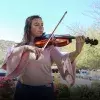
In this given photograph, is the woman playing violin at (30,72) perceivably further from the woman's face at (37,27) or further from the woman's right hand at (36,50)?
the woman's face at (37,27)

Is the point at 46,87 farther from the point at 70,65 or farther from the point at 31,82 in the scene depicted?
the point at 70,65

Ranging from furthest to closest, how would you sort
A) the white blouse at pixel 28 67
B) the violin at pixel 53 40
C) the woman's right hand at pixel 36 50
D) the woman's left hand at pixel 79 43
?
1. the violin at pixel 53 40
2. the woman's left hand at pixel 79 43
3. the white blouse at pixel 28 67
4. the woman's right hand at pixel 36 50

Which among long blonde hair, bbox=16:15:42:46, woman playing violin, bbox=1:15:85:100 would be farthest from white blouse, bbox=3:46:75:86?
long blonde hair, bbox=16:15:42:46

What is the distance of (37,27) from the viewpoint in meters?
2.36

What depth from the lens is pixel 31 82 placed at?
7.25 ft

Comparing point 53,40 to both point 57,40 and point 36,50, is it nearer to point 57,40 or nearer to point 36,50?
point 57,40

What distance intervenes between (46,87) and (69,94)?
5774 millimetres

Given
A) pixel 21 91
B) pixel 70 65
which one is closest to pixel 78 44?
pixel 70 65

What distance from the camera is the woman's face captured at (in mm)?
2344

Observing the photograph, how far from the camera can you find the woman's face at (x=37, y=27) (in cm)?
234

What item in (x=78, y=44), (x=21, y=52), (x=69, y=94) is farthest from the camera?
(x=69, y=94)

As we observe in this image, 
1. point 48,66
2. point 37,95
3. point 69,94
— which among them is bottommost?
point 69,94

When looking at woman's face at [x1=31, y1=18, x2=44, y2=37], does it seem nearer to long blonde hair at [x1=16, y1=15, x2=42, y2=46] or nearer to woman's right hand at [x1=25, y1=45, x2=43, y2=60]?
long blonde hair at [x1=16, y1=15, x2=42, y2=46]

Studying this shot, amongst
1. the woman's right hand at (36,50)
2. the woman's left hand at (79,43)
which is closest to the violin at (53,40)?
the woman's left hand at (79,43)
